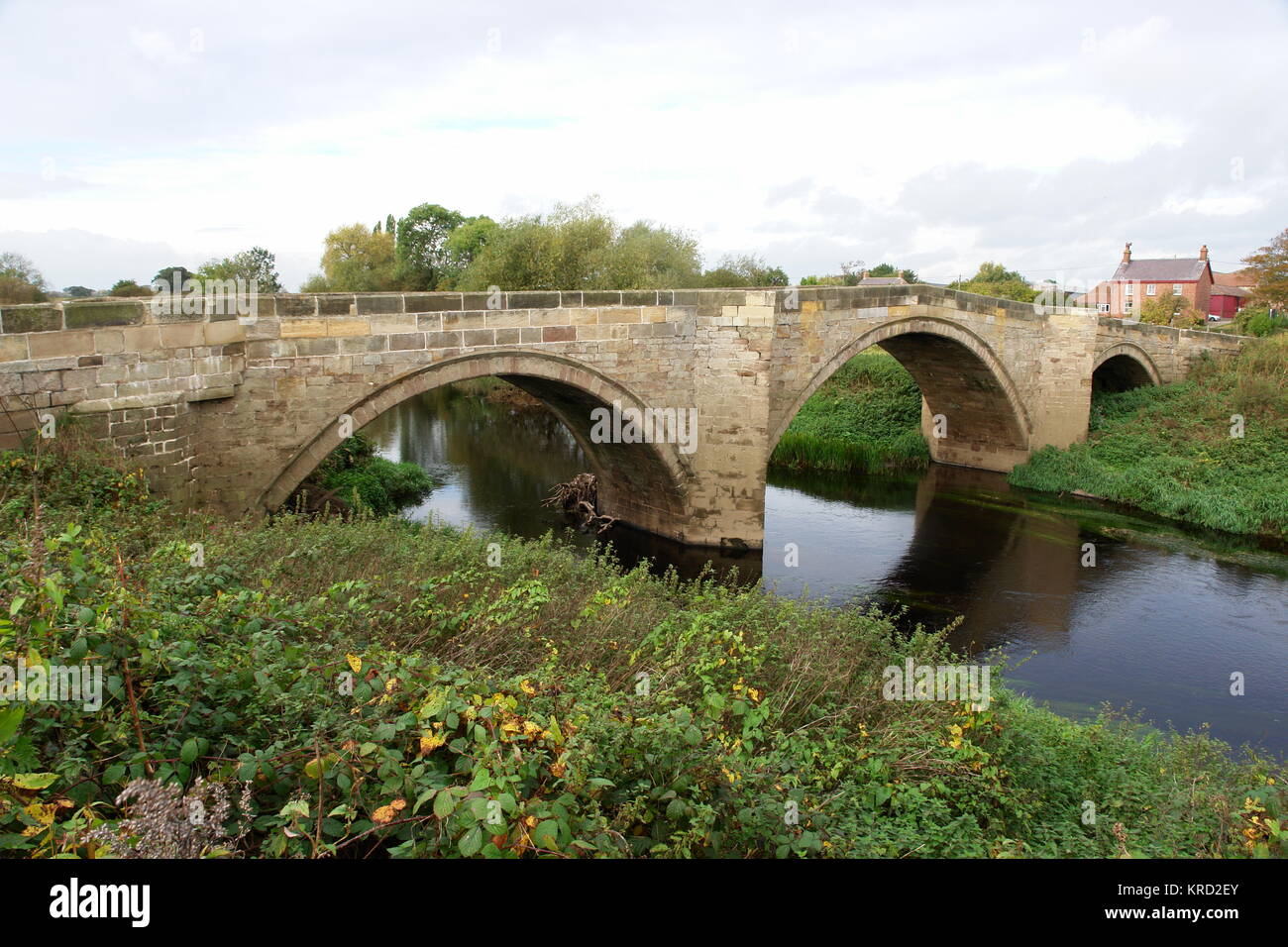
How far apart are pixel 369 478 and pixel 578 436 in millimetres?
3636

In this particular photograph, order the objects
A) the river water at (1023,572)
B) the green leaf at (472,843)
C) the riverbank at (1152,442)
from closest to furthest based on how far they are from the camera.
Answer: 1. the green leaf at (472,843)
2. the river water at (1023,572)
3. the riverbank at (1152,442)

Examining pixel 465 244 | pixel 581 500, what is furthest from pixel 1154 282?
pixel 581 500

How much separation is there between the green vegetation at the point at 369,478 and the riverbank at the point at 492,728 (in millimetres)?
6162

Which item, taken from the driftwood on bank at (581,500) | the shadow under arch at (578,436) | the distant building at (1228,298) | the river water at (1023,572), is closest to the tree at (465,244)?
the river water at (1023,572)

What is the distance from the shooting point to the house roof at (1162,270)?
48.7m

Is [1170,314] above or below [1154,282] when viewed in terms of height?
below

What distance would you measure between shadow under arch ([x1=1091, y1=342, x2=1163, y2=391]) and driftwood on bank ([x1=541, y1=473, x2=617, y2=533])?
13.4 metres

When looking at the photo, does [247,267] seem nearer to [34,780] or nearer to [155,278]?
[155,278]

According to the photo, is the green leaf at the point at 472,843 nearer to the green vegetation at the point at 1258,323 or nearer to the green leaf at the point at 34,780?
the green leaf at the point at 34,780

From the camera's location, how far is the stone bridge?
7887mm

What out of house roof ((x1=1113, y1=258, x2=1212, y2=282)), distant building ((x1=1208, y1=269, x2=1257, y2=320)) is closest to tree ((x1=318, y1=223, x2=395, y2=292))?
house roof ((x1=1113, y1=258, x2=1212, y2=282))

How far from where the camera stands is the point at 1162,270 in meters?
50.4
